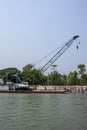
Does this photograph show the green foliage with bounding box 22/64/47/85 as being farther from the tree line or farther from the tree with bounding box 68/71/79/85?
the tree with bounding box 68/71/79/85

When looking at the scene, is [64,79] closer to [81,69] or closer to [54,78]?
[54,78]

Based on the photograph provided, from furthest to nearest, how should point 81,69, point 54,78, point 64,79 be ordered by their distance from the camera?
point 64,79, point 54,78, point 81,69

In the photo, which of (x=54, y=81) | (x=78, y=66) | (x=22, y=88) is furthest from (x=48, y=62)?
(x=54, y=81)

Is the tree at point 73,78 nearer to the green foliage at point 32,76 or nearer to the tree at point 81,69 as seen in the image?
the tree at point 81,69

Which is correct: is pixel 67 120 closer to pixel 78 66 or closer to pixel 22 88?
pixel 22 88

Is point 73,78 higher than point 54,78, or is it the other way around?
point 54,78

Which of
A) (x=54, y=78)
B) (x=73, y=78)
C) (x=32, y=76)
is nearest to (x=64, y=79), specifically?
(x=54, y=78)

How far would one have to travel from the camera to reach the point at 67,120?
25828mm

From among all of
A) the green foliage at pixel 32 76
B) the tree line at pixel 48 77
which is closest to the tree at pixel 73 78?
the tree line at pixel 48 77

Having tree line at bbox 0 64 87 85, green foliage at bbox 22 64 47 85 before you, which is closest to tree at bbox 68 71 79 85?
tree line at bbox 0 64 87 85

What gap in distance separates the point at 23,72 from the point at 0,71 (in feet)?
80.4

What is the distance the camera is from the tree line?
137 metres

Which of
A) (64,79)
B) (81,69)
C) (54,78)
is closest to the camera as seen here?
(81,69)

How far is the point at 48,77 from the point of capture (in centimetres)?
14612
